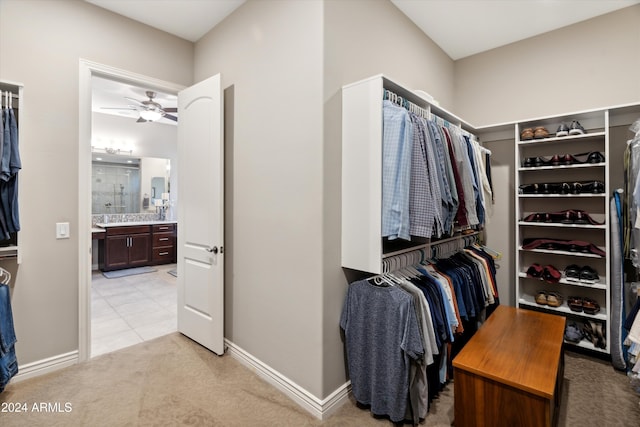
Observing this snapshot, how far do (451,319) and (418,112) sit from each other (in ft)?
4.64

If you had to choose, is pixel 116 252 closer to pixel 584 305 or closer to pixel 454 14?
pixel 454 14

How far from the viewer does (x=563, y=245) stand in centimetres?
281

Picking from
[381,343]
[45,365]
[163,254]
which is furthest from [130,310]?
[381,343]

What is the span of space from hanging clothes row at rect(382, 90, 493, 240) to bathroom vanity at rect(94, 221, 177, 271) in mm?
5444

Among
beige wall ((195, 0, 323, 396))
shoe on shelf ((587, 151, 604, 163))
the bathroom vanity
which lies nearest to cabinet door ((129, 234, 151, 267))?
the bathroom vanity

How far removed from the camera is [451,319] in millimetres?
2006

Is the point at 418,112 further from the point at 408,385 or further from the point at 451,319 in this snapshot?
the point at 408,385

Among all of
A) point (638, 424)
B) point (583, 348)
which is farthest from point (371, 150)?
point (583, 348)

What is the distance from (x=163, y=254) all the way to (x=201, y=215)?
13.2ft

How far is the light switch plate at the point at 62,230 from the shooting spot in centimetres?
238

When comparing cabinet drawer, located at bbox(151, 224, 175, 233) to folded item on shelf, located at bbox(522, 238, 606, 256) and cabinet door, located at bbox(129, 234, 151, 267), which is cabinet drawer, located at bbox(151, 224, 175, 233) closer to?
cabinet door, located at bbox(129, 234, 151, 267)

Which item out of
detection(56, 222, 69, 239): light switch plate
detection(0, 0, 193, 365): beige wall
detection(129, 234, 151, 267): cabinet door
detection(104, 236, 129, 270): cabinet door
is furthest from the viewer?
detection(129, 234, 151, 267): cabinet door

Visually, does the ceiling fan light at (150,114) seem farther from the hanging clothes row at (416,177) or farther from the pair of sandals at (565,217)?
the pair of sandals at (565,217)

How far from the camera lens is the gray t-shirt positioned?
68.6 inches
